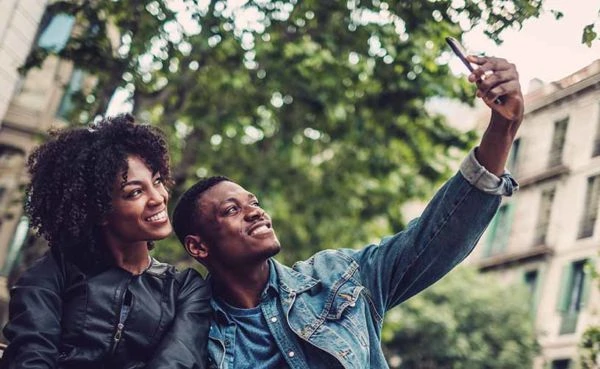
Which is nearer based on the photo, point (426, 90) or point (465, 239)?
point (465, 239)

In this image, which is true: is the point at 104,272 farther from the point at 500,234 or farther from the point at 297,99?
the point at 500,234

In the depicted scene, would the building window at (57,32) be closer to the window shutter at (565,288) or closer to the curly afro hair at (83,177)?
the curly afro hair at (83,177)

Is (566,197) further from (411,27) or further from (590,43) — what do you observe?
(590,43)

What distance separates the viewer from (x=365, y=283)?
3.98 m

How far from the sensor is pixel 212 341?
12.7 feet

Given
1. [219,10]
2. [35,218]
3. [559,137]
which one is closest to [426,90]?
[219,10]

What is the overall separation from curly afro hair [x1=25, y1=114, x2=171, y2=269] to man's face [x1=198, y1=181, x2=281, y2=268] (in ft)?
0.93

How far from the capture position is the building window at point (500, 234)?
32.2m

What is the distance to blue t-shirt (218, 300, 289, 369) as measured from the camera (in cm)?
382

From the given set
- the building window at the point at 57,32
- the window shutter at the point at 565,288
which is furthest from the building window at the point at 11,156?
the window shutter at the point at 565,288

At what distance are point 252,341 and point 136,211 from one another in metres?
0.69

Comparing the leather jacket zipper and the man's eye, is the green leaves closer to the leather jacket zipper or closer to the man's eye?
the man's eye

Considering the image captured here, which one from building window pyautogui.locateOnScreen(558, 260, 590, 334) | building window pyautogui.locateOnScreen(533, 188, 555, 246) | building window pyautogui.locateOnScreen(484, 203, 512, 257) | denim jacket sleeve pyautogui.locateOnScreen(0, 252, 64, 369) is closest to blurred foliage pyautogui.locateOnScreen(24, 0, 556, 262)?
denim jacket sleeve pyautogui.locateOnScreen(0, 252, 64, 369)

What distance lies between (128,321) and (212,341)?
33cm
